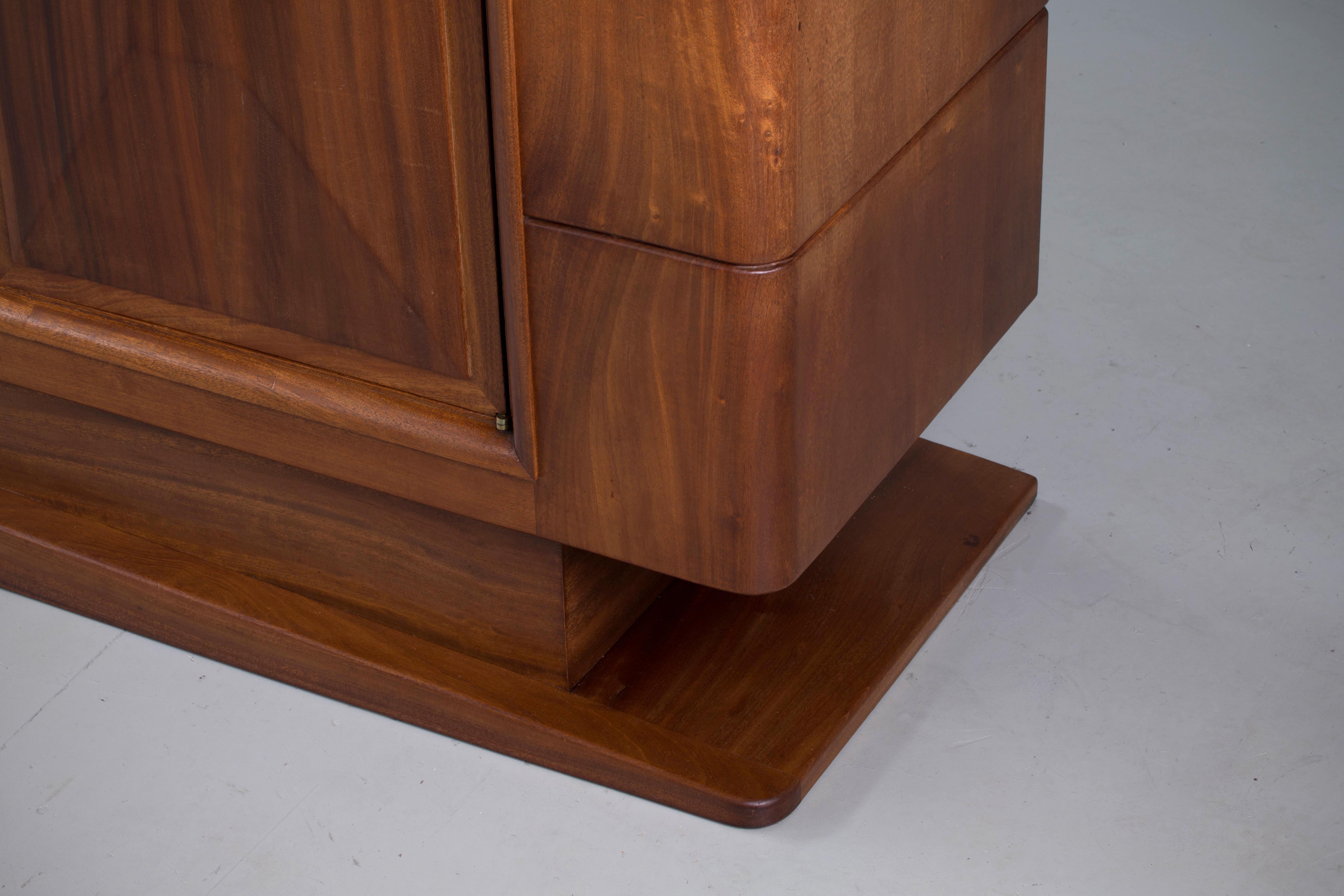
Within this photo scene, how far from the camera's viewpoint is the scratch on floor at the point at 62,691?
1.19 m

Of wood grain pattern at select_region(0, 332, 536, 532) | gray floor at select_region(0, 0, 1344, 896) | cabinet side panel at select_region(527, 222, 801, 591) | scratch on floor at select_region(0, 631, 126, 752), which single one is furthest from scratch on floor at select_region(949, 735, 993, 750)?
scratch on floor at select_region(0, 631, 126, 752)

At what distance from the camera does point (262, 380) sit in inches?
45.2

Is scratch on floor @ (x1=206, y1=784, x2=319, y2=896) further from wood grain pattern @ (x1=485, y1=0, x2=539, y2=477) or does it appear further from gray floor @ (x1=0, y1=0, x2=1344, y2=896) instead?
wood grain pattern @ (x1=485, y1=0, x2=539, y2=477)

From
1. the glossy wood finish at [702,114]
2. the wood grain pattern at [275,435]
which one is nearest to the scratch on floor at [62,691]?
the wood grain pattern at [275,435]

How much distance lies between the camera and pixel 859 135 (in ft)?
3.25

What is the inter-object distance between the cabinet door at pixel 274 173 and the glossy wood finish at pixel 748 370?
76mm

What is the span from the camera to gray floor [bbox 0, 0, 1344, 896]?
1102 millimetres

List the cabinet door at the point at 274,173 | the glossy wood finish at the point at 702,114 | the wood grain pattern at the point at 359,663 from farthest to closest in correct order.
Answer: the wood grain pattern at the point at 359,663 < the cabinet door at the point at 274,173 < the glossy wood finish at the point at 702,114

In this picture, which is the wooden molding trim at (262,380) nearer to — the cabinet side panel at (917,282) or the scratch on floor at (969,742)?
the cabinet side panel at (917,282)

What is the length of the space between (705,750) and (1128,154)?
1.07m

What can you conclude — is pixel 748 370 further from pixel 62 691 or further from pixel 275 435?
pixel 62 691

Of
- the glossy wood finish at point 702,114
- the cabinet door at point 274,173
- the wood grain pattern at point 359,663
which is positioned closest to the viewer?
the glossy wood finish at point 702,114

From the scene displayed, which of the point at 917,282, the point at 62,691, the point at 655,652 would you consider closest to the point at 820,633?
the point at 655,652

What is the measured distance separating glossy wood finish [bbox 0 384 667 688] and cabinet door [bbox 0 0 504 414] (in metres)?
0.12
